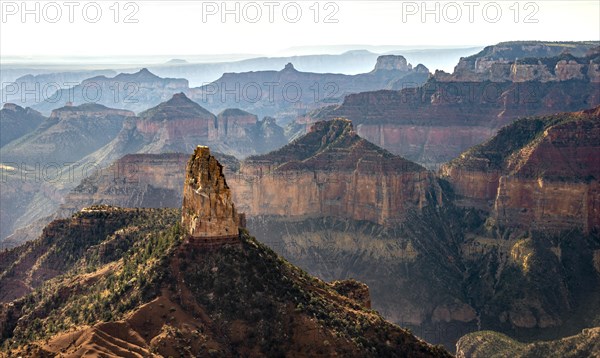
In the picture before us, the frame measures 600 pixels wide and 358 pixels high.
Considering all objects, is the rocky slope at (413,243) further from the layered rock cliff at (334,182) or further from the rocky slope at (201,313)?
the rocky slope at (201,313)

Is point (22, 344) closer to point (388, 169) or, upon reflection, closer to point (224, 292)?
point (224, 292)

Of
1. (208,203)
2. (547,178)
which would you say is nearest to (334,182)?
(547,178)

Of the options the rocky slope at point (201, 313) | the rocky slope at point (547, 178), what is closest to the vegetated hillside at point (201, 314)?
the rocky slope at point (201, 313)

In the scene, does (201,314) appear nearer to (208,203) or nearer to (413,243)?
(208,203)

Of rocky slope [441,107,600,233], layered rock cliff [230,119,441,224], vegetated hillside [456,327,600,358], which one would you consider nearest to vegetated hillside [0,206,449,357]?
vegetated hillside [456,327,600,358]

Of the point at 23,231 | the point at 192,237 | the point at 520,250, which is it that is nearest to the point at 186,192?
the point at 192,237
